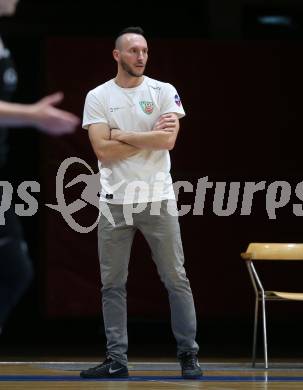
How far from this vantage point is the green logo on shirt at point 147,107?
640 cm

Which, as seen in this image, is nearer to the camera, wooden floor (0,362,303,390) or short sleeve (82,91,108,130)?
wooden floor (0,362,303,390)

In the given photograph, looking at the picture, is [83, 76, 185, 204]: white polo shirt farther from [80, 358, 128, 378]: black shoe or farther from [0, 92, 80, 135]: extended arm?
[0, 92, 80, 135]: extended arm

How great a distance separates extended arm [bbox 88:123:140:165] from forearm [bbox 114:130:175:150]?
0.04 metres

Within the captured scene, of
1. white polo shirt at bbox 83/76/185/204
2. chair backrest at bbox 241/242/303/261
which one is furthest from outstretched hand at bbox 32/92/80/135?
chair backrest at bbox 241/242/303/261

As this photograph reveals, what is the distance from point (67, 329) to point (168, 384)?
3657 mm

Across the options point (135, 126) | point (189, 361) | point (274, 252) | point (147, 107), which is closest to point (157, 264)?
point (189, 361)

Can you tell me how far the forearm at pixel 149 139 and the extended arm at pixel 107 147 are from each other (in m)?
0.04

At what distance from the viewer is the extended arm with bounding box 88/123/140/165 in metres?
6.30

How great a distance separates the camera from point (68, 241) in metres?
9.05

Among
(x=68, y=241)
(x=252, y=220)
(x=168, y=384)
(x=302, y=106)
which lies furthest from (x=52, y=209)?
(x=168, y=384)

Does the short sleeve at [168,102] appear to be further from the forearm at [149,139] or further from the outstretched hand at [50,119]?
the outstretched hand at [50,119]

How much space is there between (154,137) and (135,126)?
0.22 metres

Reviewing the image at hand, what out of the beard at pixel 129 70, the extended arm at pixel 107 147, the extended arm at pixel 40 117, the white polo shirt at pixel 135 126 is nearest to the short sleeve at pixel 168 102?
the white polo shirt at pixel 135 126

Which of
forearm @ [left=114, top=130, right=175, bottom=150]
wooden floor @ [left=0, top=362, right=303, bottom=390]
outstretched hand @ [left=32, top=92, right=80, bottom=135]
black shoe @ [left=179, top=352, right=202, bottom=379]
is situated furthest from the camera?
black shoe @ [left=179, top=352, right=202, bottom=379]
